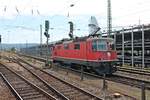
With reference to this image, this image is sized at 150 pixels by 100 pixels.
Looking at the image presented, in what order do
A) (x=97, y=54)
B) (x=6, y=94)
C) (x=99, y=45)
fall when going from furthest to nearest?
(x=99, y=45) < (x=97, y=54) < (x=6, y=94)

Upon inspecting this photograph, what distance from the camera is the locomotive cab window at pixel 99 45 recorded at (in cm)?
2673

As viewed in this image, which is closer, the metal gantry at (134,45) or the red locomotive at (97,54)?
the red locomotive at (97,54)

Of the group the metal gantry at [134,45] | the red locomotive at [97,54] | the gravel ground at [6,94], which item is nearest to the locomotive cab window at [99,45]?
the red locomotive at [97,54]

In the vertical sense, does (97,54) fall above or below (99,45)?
below

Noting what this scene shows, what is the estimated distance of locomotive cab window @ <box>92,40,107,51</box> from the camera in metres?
26.7

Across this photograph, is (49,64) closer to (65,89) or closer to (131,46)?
(131,46)

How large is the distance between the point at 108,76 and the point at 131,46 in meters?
15.3

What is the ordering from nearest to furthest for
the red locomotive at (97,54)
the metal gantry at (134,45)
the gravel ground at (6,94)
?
1. the gravel ground at (6,94)
2. the red locomotive at (97,54)
3. the metal gantry at (134,45)

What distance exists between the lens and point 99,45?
2681 cm

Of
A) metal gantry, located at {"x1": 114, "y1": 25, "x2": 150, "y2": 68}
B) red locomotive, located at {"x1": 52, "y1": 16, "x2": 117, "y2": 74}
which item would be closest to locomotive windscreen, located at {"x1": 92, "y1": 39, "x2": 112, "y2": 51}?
red locomotive, located at {"x1": 52, "y1": 16, "x2": 117, "y2": 74}

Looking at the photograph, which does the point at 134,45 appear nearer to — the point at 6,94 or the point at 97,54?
the point at 97,54

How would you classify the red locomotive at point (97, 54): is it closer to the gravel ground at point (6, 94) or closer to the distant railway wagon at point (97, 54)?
the distant railway wagon at point (97, 54)

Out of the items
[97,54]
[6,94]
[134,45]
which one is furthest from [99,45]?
[134,45]

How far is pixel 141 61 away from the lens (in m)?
38.1
